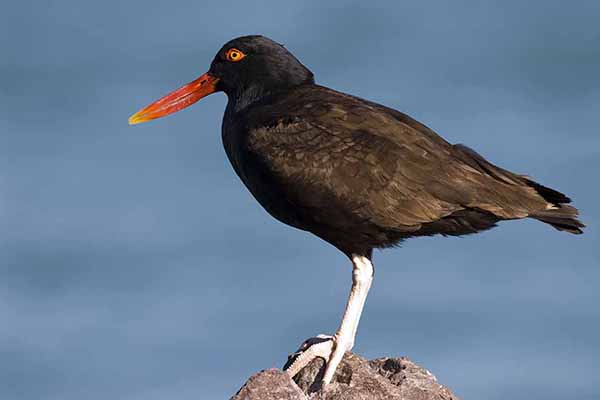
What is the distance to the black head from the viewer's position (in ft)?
37.0

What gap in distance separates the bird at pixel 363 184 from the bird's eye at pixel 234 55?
1096 millimetres

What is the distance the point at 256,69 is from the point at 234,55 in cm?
35

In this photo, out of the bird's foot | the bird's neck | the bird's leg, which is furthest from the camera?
the bird's neck

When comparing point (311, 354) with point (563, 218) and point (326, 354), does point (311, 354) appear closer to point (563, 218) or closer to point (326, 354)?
point (326, 354)

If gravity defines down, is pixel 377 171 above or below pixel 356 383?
above

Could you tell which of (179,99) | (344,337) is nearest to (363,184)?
(344,337)

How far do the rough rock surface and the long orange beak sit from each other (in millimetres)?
3530

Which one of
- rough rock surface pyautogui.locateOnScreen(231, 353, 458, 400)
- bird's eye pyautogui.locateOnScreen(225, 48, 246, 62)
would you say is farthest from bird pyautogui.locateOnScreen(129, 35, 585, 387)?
bird's eye pyautogui.locateOnScreen(225, 48, 246, 62)

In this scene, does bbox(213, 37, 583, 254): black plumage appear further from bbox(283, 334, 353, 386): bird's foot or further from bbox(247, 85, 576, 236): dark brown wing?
bbox(283, 334, 353, 386): bird's foot

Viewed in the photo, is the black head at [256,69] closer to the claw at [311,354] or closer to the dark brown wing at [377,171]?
the dark brown wing at [377,171]

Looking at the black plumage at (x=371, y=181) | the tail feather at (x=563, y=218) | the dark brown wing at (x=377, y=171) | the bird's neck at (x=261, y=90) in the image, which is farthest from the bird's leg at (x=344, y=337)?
the bird's neck at (x=261, y=90)

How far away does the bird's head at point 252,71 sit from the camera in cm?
1128

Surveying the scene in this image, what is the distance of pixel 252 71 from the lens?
37.4ft

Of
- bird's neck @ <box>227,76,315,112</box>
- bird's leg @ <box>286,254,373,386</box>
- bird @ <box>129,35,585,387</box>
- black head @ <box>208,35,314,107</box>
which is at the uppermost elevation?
black head @ <box>208,35,314,107</box>
